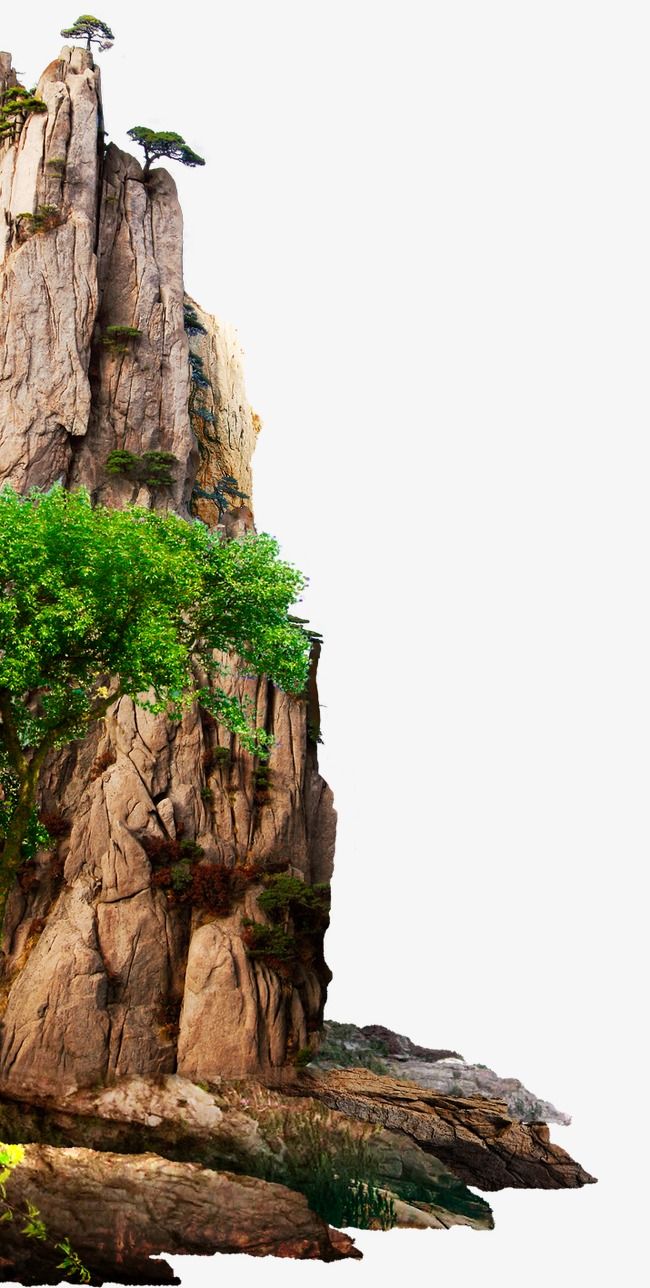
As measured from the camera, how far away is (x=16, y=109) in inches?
1737

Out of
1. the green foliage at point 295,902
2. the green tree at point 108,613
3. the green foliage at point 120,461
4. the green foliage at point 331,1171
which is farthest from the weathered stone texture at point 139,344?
the green foliage at point 331,1171

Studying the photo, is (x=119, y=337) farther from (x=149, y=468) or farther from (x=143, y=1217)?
(x=143, y=1217)

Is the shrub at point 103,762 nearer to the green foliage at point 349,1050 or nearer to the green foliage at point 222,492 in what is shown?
the green foliage at point 349,1050

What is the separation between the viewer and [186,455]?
4328 cm

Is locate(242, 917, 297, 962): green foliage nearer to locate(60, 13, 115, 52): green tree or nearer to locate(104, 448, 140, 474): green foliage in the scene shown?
locate(104, 448, 140, 474): green foliage

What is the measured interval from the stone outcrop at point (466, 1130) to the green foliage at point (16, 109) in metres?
34.9

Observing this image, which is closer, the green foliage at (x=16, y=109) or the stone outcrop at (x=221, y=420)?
the green foliage at (x=16, y=109)

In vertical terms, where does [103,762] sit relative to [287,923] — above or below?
above

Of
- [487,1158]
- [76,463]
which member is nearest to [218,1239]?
[487,1158]

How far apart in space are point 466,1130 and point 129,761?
14065 mm

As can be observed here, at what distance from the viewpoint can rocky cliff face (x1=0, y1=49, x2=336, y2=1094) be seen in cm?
3209

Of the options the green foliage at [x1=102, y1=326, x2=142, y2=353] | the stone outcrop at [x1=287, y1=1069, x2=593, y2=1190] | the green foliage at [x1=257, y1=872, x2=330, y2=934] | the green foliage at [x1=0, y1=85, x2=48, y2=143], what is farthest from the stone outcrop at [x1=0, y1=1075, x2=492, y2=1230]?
the green foliage at [x1=0, y1=85, x2=48, y2=143]

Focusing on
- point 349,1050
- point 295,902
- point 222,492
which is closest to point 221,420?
point 222,492

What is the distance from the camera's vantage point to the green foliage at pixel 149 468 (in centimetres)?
4141
